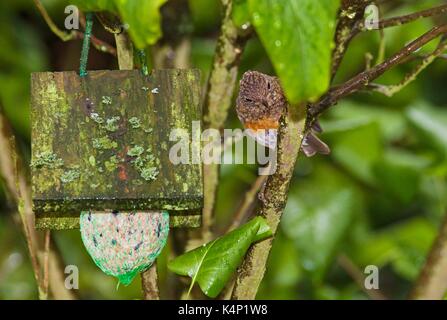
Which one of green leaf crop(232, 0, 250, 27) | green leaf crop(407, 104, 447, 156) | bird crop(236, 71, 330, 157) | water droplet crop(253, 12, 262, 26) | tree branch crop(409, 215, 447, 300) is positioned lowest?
tree branch crop(409, 215, 447, 300)

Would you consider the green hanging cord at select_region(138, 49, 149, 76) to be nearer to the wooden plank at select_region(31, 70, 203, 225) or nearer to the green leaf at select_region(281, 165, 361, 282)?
the wooden plank at select_region(31, 70, 203, 225)

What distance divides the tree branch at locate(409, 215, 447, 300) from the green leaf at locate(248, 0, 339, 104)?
0.71 m

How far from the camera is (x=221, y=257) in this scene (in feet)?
2.77

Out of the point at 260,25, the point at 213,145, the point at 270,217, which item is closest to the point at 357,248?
the point at 213,145

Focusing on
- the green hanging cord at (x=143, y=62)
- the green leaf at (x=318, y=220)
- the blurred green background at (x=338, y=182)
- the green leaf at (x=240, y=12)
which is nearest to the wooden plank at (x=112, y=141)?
the green hanging cord at (x=143, y=62)

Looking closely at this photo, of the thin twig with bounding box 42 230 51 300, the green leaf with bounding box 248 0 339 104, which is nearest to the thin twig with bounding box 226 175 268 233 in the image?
the thin twig with bounding box 42 230 51 300

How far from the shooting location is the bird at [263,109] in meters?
0.91

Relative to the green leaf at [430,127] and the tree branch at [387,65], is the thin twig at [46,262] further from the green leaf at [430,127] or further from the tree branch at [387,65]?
the green leaf at [430,127]

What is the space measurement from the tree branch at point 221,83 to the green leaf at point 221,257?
215 mm

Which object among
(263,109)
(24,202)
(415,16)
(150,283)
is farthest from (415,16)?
(24,202)

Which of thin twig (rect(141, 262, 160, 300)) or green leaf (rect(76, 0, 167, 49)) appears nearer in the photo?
green leaf (rect(76, 0, 167, 49))

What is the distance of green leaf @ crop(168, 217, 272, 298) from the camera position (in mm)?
835

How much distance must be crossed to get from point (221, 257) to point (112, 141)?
178 millimetres
